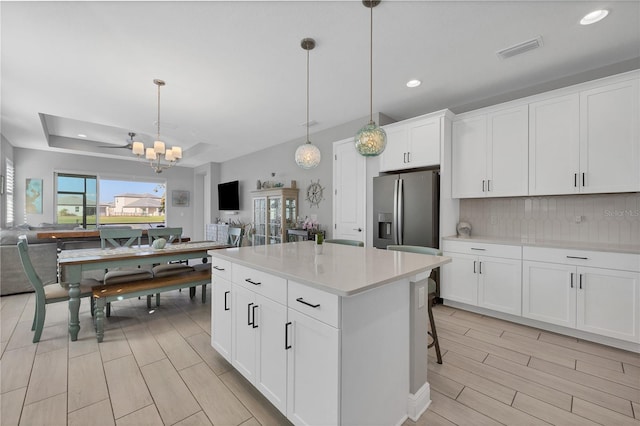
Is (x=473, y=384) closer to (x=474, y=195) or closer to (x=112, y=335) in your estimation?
(x=474, y=195)

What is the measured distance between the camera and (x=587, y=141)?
2.61m

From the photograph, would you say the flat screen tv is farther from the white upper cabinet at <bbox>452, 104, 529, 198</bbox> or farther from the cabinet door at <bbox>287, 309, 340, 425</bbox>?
the cabinet door at <bbox>287, 309, 340, 425</bbox>

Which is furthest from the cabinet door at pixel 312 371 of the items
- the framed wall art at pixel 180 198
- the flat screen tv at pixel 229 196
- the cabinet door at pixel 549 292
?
the framed wall art at pixel 180 198

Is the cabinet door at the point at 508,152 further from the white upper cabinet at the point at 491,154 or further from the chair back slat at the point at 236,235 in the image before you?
the chair back slat at the point at 236,235

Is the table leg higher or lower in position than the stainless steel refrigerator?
lower

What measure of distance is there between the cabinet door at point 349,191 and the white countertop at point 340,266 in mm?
1909

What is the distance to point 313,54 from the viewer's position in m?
2.56

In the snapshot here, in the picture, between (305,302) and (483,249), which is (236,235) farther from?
(483,249)

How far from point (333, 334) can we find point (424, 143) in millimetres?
2983

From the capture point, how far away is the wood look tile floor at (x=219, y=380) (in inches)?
62.7

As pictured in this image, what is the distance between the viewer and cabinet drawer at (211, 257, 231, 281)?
78.8 inches

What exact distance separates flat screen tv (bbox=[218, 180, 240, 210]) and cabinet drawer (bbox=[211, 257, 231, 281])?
5.25 meters

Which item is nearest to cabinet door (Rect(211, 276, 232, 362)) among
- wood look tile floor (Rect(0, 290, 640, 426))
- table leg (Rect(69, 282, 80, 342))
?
wood look tile floor (Rect(0, 290, 640, 426))

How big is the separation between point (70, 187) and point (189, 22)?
300 inches
